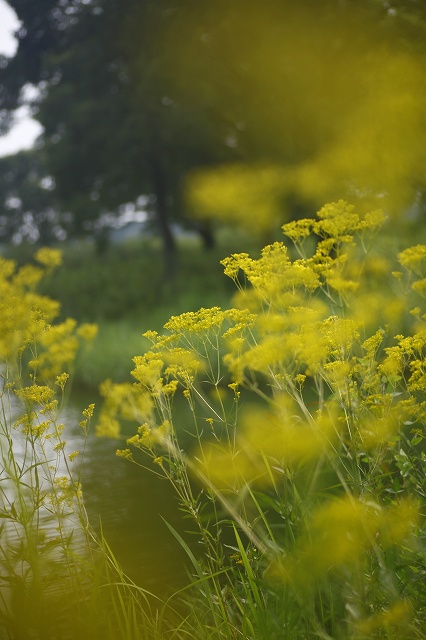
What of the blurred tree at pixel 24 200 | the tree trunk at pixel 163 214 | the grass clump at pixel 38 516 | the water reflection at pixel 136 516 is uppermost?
the grass clump at pixel 38 516

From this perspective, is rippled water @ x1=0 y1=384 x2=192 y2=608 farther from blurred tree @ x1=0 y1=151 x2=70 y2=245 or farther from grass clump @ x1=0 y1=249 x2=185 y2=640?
blurred tree @ x1=0 y1=151 x2=70 y2=245

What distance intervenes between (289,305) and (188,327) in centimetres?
37

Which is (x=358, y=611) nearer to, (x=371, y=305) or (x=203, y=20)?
(x=371, y=305)

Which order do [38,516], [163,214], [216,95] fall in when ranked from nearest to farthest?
[38,516]
[216,95]
[163,214]

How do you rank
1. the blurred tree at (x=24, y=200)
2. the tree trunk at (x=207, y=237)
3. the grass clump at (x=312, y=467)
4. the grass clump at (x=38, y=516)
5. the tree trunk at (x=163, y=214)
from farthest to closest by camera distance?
the blurred tree at (x=24, y=200) < the tree trunk at (x=207, y=237) < the tree trunk at (x=163, y=214) < the grass clump at (x=38, y=516) < the grass clump at (x=312, y=467)

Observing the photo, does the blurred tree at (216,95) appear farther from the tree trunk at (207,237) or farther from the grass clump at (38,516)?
the grass clump at (38,516)

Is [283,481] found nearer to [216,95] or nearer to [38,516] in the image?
[38,516]

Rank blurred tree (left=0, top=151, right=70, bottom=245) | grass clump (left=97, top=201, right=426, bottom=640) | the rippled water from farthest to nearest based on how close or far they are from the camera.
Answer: blurred tree (left=0, top=151, right=70, bottom=245) < the rippled water < grass clump (left=97, top=201, right=426, bottom=640)

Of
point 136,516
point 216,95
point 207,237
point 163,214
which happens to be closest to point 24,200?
point 207,237

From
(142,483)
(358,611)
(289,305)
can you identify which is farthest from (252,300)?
(142,483)

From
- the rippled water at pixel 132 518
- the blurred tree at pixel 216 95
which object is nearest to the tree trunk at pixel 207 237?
the blurred tree at pixel 216 95

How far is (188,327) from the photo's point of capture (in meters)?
2.46

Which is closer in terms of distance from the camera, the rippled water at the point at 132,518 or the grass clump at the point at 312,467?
the grass clump at the point at 312,467

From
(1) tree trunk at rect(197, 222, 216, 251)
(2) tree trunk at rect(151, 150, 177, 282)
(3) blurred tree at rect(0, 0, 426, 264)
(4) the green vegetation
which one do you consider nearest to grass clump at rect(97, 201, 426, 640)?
(4) the green vegetation
